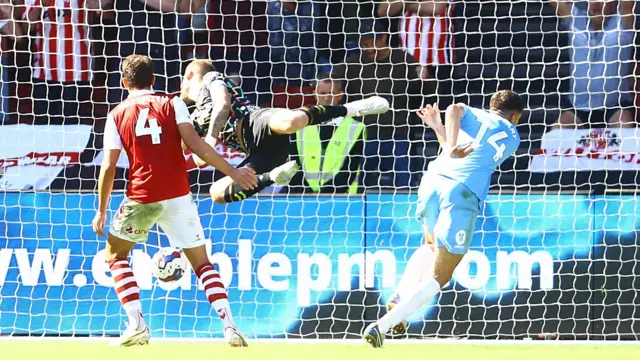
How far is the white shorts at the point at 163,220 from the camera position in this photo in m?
6.58

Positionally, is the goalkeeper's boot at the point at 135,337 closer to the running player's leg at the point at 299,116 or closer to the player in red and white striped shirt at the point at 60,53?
the running player's leg at the point at 299,116

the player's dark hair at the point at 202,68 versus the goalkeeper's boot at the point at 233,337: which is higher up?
the player's dark hair at the point at 202,68

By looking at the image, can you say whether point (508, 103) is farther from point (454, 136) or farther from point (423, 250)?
point (423, 250)

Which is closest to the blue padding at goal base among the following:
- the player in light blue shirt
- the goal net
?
the goal net

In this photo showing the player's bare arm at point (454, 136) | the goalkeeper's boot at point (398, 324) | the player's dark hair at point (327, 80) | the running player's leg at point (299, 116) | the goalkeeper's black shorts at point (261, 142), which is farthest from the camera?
the player's dark hair at point (327, 80)

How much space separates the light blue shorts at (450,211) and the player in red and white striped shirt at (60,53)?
4198mm

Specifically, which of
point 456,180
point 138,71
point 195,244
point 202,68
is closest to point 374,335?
point 456,180

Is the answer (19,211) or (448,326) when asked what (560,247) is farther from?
(19,211)

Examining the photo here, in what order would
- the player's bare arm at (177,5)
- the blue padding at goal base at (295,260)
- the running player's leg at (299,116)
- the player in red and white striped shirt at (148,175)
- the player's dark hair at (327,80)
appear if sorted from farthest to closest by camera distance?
the player's bare arm at (177,5)
the player's dark hair at (327,80)
the blue padding at goal base at (295,260)
the running player's leg at (299,116)
the player in red and white striped shirt at (148,175)

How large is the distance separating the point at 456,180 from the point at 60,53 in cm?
459

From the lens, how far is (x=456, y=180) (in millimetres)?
6945

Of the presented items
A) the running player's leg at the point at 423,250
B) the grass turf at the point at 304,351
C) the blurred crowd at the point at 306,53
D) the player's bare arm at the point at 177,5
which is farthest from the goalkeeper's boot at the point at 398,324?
the player's bare arm at the point at 177,5

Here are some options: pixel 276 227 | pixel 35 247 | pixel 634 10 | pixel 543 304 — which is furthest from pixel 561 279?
pixel 35 247

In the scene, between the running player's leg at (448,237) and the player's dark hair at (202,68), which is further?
the player's dark hair at (202,68)
